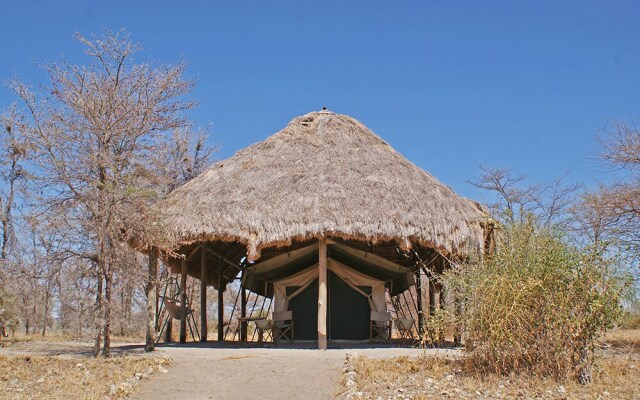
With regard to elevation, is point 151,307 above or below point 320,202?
below

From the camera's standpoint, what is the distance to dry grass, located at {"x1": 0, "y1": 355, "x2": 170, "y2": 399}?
7707 millimetres

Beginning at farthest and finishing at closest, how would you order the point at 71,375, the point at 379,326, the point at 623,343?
the point at 379,326
the point at 623,343
the point at 71,375

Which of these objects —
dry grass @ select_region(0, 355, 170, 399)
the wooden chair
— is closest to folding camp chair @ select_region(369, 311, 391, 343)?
the wooden chair

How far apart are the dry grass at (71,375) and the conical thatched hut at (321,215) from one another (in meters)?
2.60

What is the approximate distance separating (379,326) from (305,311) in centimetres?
149

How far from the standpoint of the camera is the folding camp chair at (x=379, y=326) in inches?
508

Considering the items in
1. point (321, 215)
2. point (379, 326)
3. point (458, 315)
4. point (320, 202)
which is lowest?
point (379, 326)

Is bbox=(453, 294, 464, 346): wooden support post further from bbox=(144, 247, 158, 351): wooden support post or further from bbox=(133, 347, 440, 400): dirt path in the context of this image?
bbox=(144, 247, 158, 351): wooden support post

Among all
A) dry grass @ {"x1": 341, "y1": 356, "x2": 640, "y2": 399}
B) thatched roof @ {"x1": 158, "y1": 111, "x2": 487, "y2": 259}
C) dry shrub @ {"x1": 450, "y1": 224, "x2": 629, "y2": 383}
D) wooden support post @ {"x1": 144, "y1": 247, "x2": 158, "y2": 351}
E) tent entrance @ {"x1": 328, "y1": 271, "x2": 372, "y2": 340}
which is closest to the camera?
dry grass @ {"x1": 341, "y1": 356, "x2": 640, "y2": 399}

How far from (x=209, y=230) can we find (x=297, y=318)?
10.5ft

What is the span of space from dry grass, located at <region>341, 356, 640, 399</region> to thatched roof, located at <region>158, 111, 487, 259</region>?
282cm

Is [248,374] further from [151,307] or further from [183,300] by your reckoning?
[183,300]

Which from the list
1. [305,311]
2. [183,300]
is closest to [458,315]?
Answer: [305,311]

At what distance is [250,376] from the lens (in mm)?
8445
